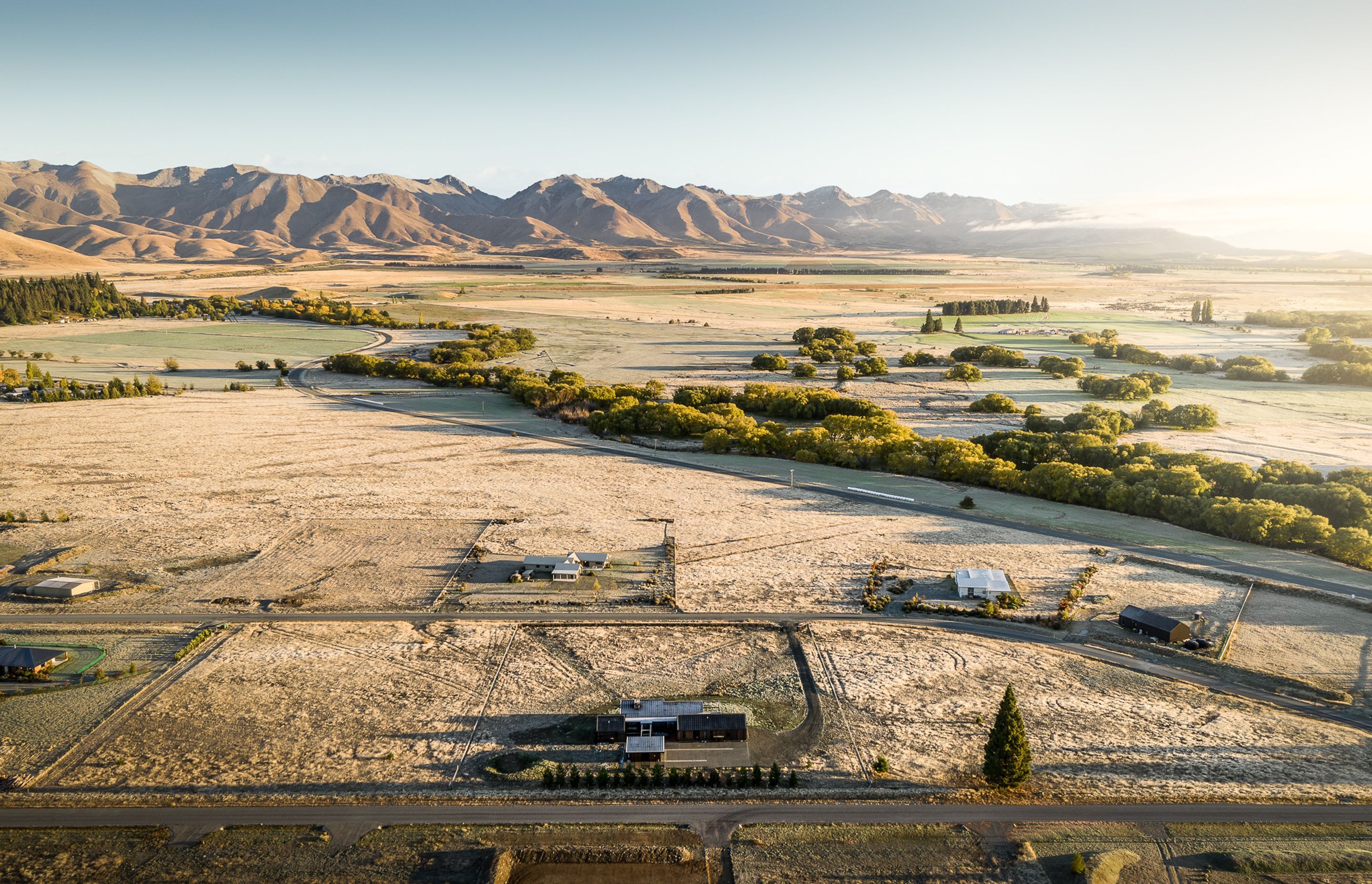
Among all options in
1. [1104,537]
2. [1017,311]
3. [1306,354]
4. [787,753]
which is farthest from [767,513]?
[1017,311]

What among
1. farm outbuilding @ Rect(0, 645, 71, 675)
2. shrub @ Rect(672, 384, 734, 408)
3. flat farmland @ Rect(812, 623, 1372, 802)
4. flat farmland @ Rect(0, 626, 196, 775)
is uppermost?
shrub @ Rect(672, 384, 734, 408)

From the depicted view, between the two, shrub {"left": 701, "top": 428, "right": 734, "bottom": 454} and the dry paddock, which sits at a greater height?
shrub {"left": 701, "top": 428, "right": 734, "bottom": 454}

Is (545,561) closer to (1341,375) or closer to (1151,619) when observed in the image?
(1151,619)

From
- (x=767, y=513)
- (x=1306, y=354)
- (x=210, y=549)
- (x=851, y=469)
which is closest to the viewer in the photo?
(x=210, y=549)

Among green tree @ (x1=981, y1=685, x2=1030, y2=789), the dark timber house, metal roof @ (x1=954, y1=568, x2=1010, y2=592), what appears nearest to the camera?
green tree @ (x1=981, y1=685, x2=1030, y2=789)

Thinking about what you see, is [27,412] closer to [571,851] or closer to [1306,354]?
[571,851]

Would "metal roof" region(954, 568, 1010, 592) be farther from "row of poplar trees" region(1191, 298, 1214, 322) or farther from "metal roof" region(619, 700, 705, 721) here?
"row of poplar trees" region(1191, 298, 1214, 322)

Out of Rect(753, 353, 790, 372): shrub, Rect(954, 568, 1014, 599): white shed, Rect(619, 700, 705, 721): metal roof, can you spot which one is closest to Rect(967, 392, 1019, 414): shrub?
Rect(753, 353, 790, 372): shrub
